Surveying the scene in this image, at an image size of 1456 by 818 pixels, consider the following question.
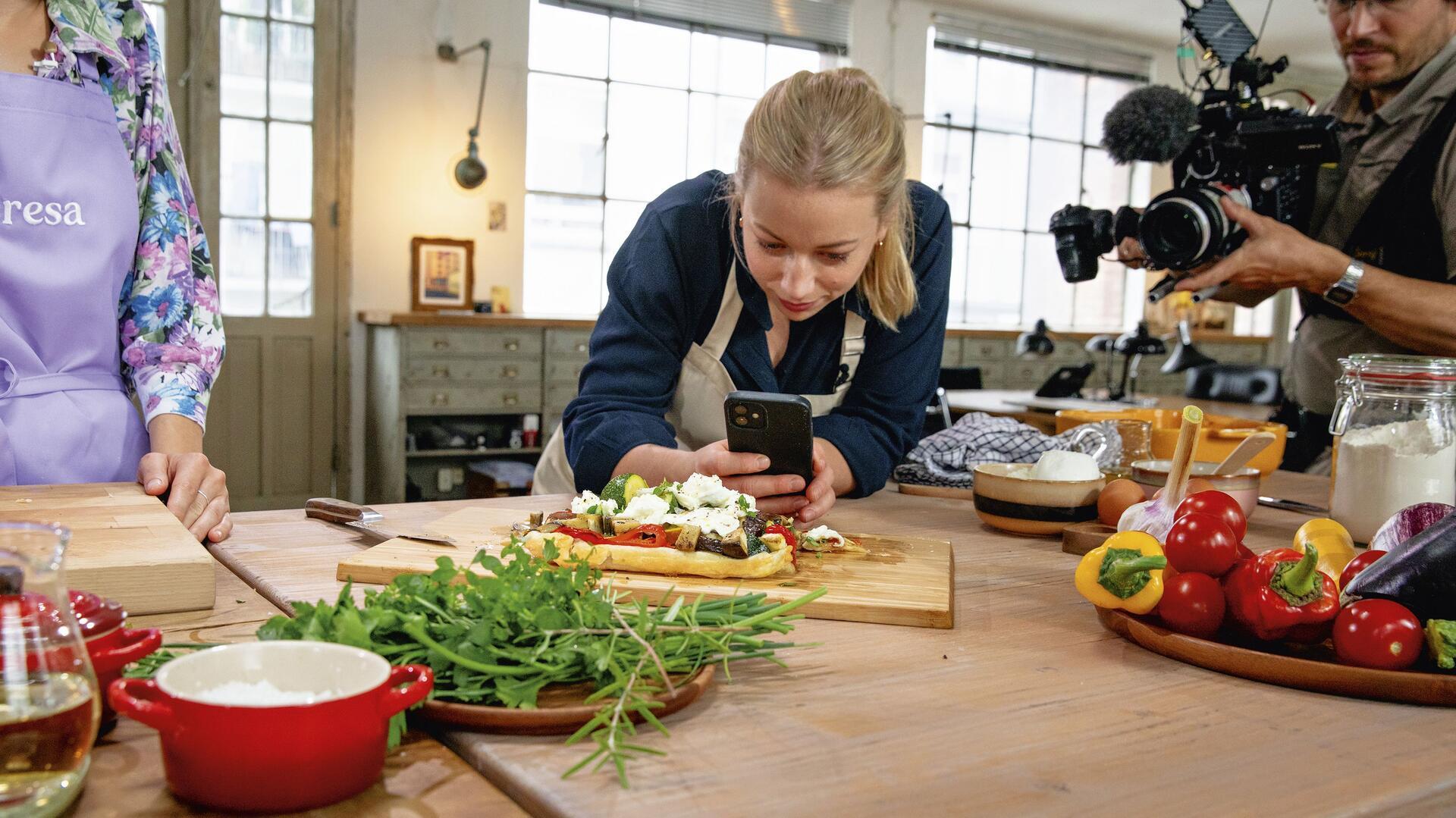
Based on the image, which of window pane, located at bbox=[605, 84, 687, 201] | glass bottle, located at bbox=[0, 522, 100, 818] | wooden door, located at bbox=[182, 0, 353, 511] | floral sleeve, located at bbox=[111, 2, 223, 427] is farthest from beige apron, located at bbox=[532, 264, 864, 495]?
window pane, located at bbox=[605, 84, 687, 201]

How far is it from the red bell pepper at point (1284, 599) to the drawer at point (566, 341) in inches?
204

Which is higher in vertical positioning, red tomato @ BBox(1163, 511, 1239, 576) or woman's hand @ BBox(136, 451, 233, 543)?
red tomato @ BBox(1163, 511, 1239, 576)

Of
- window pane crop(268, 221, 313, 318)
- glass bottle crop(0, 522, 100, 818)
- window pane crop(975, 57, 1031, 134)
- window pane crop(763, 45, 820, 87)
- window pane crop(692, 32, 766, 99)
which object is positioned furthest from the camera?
window pane crop(975, 57, 1031, 134)

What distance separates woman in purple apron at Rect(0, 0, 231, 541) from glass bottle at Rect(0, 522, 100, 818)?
0.81 meters

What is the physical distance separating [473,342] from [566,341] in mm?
530

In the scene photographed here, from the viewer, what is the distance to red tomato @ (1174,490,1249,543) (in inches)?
44.6

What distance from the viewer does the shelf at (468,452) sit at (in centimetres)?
577

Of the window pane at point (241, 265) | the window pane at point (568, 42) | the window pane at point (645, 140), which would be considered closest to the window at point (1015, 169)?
the window pane at point (645, 140)

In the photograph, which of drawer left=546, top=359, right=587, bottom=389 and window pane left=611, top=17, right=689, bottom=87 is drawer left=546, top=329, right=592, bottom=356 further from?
window pane left=611, top=17, right=689, bottom=87

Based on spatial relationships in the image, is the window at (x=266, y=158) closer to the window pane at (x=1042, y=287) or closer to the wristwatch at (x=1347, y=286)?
the wristwatch at (x=1347, y=286)

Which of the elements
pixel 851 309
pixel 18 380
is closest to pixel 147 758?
pixel 18 380

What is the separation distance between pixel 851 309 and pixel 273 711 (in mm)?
1482

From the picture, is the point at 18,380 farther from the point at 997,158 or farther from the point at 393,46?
the point at 997,158

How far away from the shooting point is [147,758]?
744mm
